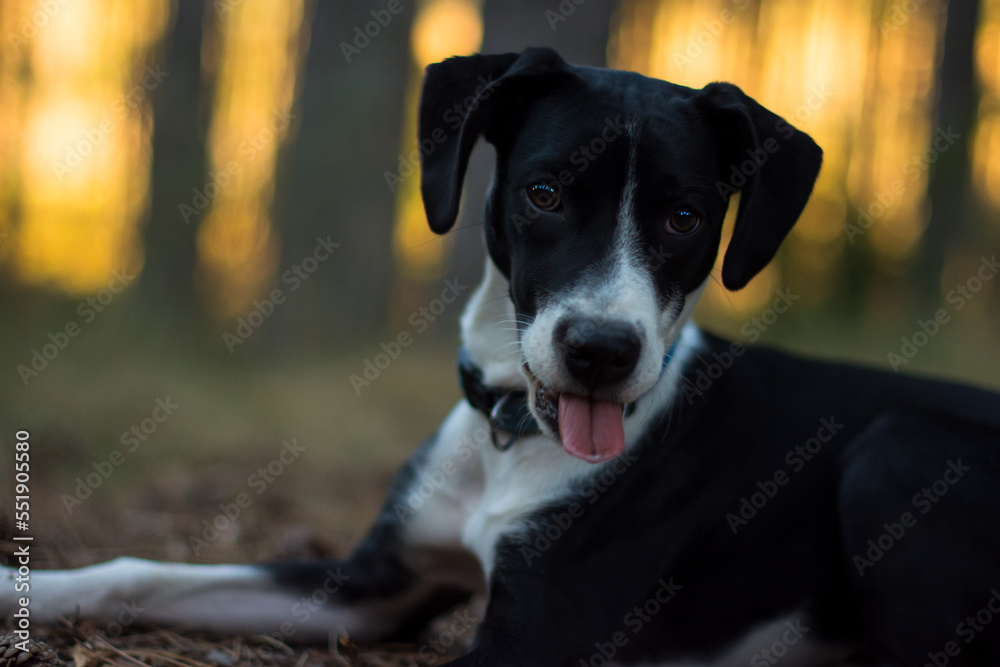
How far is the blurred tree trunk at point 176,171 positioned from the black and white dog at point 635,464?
4.89m

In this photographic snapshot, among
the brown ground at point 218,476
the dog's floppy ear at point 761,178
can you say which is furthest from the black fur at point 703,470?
the brown ground at point 218,476

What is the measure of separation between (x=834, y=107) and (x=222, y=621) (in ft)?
39.2

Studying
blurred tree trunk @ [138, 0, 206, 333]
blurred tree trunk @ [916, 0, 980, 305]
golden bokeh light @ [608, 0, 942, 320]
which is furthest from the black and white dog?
blurred tree trunk @ [916, 0, 980, 305]

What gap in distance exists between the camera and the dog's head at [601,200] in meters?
2.06

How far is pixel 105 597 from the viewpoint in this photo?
2438 millimetres

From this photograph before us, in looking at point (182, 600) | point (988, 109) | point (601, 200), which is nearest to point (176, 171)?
point (182, 600)

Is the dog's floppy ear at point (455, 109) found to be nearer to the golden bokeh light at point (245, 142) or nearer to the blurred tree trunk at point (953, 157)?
the golden bokeh light at point (245, 142)

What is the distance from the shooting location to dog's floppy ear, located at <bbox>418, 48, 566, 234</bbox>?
2.36 metres

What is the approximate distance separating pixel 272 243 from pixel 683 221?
6.36 metres

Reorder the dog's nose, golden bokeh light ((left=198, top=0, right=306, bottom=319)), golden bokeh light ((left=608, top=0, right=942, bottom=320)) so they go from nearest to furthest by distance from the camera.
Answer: the dog's nose
golden bokeh light ((left=198, top=0, right=306, bottom=319))
golden bokeh light ((left=608, top=0, right=942, bottom=320))

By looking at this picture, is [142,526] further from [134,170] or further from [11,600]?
[134,170]

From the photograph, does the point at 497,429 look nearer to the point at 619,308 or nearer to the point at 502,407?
the point at 502,407

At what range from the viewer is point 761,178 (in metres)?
2.34

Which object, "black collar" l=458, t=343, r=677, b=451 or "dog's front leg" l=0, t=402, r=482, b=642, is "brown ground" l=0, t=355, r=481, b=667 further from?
"black collar" l=458, t=343, r=677, b=451
